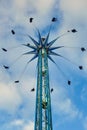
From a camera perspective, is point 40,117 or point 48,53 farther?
point 48,53

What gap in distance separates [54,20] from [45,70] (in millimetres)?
10812

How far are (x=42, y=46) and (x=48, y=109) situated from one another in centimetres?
→ 1548

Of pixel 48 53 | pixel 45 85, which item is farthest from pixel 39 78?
pixel 48 53

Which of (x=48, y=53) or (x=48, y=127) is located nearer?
(x=48, y=127)

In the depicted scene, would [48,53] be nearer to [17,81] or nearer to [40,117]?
[17,81]

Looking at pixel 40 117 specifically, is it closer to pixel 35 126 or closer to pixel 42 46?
pixel 35 126

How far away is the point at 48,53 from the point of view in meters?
88.8

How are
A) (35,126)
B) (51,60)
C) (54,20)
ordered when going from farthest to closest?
(51,60)
(54,20)
(35,126)

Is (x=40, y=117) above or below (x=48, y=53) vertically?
below

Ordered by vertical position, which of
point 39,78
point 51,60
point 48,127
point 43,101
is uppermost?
point 51,60

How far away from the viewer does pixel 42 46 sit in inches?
3469

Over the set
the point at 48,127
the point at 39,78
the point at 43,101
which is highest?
the point at 39,78

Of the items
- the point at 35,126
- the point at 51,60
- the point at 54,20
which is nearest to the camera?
the point at 35,126

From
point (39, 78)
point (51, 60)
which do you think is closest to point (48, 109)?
point (39, 78)
